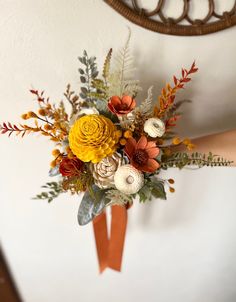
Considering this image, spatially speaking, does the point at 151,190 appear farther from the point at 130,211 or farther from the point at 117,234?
the point at 130,211

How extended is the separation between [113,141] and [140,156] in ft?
0.21

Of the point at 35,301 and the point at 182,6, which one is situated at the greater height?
the point at 182,6

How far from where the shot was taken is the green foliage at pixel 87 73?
2.05ft

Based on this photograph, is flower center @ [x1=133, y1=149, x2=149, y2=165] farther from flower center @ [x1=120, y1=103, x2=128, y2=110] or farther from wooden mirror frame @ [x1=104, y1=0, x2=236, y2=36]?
wooden mirror frame @ [x1=104, y1=0, x2=236, y2=36]

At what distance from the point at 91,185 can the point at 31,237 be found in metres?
0.57

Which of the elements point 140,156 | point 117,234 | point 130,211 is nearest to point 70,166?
point 140,156

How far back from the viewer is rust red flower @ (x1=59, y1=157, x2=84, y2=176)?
1.84 ft

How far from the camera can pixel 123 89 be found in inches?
24.2

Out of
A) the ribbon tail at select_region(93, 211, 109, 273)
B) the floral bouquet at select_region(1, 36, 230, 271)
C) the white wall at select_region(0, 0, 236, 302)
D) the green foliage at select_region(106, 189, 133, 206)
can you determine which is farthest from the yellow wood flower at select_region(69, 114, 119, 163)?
the ribbon tail at select_region(93, 211, 109, 273)

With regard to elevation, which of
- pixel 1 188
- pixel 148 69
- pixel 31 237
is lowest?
pixel 31 237

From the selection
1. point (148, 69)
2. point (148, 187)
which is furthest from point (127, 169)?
point (148, 69)

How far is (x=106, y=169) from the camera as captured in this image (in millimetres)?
578

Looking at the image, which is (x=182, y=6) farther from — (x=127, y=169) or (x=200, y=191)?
(x=200, y=191)

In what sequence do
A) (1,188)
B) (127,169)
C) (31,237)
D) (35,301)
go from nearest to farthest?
(127,169) < (1,188) < (31,237) < (35,301)
